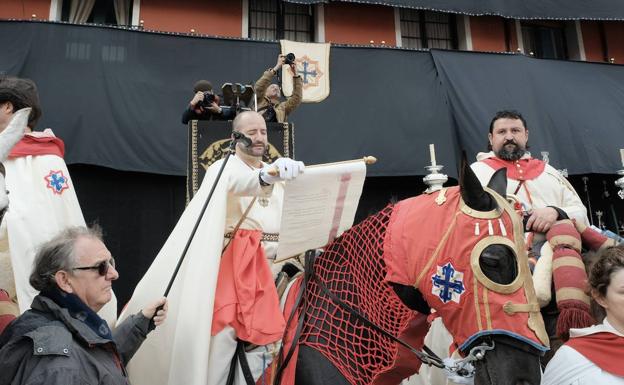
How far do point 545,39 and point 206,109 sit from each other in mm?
9246

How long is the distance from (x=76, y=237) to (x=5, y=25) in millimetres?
6202

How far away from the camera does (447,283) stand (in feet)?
7.97

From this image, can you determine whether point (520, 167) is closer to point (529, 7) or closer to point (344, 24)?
point (344, 24)

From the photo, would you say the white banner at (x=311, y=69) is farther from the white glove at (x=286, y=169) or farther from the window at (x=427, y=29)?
the white glove at (x=286, y=169)

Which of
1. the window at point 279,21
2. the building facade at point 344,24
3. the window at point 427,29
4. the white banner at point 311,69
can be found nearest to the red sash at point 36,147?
the white banner at point 311,69

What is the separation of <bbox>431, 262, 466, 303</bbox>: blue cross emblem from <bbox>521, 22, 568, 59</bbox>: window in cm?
1041

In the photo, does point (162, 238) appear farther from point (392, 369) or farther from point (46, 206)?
point (392, 369)

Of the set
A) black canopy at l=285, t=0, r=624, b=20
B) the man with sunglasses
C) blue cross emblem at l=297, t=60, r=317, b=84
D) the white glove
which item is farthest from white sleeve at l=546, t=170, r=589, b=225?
black canopy at l=285, t=0, r=624, b=20

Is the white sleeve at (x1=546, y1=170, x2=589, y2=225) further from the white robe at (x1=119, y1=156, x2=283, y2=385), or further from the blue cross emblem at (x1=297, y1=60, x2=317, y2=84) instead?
the blue cross emblem at (x1=297, y1=60, x2=317, y2=84)

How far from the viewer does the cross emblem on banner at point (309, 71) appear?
816 centimetres

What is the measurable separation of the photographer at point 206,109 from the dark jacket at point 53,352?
325 cm

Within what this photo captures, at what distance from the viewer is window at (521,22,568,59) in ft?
38.0

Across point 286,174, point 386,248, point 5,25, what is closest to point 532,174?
point 386,248

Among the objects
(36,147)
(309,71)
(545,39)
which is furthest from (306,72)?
(545,39)
